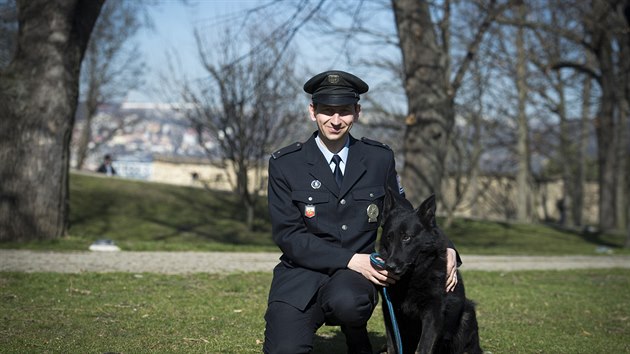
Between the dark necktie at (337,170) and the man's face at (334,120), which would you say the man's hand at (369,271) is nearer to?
the dark necktie at (337,170)

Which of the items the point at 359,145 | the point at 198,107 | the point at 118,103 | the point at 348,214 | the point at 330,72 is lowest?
the point at 348,214

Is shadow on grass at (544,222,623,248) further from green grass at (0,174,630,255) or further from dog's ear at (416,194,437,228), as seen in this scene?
dog's ear at (416,194,437,228)

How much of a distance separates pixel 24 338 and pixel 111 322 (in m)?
1.00

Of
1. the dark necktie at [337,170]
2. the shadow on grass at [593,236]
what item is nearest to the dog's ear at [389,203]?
the dark necktie at [337,170]

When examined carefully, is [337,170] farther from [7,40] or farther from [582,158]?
[582,158]

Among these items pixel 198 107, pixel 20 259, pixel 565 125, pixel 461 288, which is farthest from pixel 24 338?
pixel 565 125

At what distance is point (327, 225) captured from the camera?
503 centimetres

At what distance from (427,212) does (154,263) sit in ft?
23.5

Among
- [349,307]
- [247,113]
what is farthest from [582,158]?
[349,307]

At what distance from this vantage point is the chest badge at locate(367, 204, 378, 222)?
505 centimetres

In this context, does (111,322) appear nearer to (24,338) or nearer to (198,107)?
(24,338)

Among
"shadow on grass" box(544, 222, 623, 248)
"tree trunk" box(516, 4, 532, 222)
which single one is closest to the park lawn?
"shadow on grass" box(544, 222, 623, 248)

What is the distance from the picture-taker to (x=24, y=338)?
5781 mm

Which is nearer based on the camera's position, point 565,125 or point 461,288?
point 461,288
